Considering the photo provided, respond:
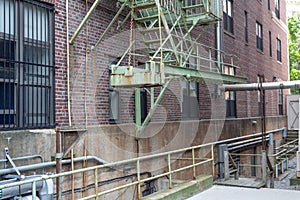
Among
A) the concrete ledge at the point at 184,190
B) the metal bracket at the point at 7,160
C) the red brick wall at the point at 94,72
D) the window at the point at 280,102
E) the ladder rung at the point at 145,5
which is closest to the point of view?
the metal bracket at the point at 7,160

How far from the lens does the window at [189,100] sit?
12523 mm

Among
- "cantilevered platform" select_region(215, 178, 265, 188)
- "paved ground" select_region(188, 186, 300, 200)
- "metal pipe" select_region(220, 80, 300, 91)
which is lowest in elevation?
"cantilevered platform" select_region(215, 178, 265, 188)

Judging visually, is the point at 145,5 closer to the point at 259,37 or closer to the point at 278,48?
the point at 259,37

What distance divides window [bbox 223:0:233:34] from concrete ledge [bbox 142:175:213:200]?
9.03m

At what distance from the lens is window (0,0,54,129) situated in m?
6.58

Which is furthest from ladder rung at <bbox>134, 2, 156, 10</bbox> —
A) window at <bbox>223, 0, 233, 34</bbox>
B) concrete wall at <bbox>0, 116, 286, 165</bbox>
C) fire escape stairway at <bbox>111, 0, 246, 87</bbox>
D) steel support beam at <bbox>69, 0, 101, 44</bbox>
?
window at <bbox>223, 0, 233, 34</bbox>

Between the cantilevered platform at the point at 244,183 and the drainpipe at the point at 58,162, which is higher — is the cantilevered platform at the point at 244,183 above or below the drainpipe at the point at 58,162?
below

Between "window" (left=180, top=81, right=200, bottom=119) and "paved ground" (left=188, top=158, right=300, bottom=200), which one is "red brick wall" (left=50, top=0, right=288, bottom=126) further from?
"paved ground" (left=188, top=158, right=300, bottom=200)

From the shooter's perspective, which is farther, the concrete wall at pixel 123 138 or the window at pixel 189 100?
the window at pixel 189 100

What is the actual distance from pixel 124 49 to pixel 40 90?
306 cm

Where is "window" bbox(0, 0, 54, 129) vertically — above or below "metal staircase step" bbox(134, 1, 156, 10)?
below

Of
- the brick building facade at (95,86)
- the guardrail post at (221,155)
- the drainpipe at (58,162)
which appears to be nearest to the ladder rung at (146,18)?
the brick building facade at (95,86)

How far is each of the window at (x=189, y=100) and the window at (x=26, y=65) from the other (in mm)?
5962

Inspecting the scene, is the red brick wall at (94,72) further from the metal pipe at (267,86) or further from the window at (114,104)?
the metal pipe at (267,86)
